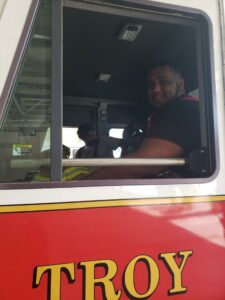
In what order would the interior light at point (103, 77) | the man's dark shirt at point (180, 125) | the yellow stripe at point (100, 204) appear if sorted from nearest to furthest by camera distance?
the yellow stripe at point (100, 204)
the man's dark shirt at point (180, 125)
the interior light at point (103, 77)

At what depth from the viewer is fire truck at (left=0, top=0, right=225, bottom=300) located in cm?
128

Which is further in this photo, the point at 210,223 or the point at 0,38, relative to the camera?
the point at 210,223

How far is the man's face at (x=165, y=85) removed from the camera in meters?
2.08

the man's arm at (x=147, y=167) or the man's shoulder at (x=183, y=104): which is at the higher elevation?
the man's shoulder at (x=183, y=104)

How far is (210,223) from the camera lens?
1530mm

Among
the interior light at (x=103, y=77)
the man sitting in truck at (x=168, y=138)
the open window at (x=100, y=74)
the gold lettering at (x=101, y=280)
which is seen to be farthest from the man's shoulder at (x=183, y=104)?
the interior light at (x=103, y=77)

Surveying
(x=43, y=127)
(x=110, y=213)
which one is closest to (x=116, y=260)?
(x=110, y=213)

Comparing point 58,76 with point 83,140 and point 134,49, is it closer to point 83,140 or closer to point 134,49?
point 83,140

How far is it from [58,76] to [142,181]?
1.78 ft

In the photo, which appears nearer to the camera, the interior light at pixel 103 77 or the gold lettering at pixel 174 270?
the gold lettering at pixel 174 270

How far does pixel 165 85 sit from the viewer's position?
209cm

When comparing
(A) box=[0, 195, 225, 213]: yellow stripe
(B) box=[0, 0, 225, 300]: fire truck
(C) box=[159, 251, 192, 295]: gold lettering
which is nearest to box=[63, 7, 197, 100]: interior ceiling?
(B) box=[0, 0, 225, 300]: fire truck

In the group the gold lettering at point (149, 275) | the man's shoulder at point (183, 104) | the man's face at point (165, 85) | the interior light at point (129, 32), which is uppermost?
the interior light at point (129, 32)

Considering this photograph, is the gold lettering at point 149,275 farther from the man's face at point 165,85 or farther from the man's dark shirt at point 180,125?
the man's face at point 165,85
